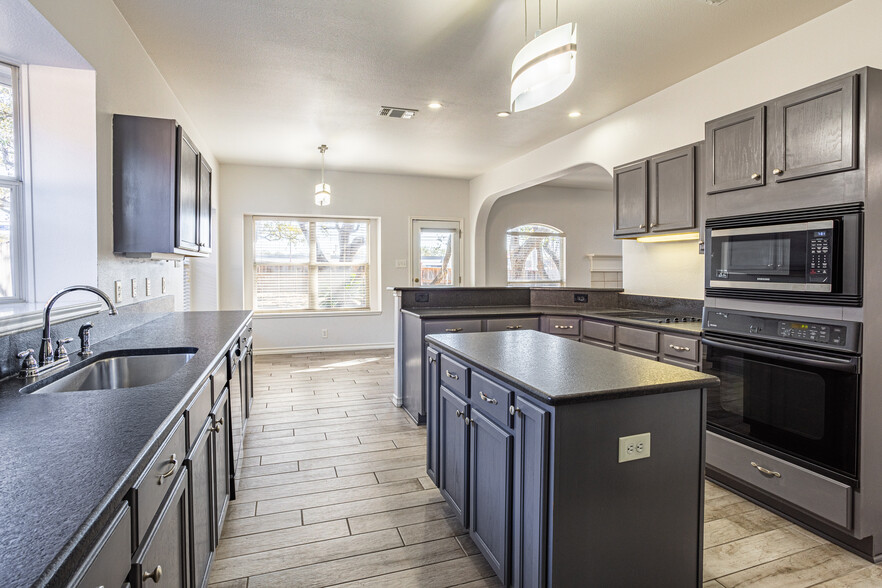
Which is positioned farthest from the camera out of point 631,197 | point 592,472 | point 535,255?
point 535,255

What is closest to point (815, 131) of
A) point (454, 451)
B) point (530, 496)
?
point (530, 496)

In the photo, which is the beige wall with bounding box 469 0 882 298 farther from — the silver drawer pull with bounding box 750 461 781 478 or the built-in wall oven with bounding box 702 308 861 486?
the silver drawer pull with bounding box 750 461 781 478

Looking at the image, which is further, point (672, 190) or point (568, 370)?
point (672, 190)

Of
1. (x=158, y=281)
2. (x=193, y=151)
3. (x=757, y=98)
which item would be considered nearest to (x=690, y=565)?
(x=757, y=98)

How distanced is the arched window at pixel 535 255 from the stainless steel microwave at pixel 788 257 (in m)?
5.14

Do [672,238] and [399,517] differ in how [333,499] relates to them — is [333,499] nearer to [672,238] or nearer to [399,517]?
[399,517]

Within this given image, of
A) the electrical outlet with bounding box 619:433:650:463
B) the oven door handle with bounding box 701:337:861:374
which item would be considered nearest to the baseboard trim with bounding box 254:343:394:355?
the oven door handle with bounding box 701:337:861:374

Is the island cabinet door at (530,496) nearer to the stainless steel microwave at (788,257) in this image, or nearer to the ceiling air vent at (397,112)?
the stainless steel microwave at (788,257)

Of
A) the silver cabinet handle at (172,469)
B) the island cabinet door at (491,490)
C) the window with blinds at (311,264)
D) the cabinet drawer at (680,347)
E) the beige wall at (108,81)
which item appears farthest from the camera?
the window with blinds at (311,264)

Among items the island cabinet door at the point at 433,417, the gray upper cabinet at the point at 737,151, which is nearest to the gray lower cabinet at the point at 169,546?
the island cabinet door at the point at 433,417

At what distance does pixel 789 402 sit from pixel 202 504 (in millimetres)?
2526

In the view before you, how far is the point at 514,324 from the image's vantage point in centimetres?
395

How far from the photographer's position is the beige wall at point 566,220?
7.69 metres

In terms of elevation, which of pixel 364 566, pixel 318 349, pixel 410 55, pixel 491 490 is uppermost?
pixel 410 55
